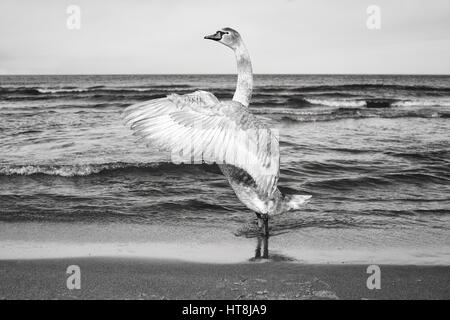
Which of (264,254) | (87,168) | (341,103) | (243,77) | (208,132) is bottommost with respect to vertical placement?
(264,254)

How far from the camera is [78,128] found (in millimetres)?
14648

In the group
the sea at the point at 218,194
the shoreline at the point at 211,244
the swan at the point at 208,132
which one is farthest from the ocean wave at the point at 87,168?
the swan at the point at 208,132

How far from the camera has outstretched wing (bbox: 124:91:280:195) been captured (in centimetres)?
A: 334

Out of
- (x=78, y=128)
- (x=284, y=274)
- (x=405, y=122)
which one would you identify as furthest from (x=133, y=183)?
(x=405, y=122)

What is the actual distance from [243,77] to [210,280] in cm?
190

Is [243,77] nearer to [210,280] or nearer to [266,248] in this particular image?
[266,248]

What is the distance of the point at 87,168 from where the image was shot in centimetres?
840

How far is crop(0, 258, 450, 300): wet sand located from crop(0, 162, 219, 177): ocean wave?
13.1 feet

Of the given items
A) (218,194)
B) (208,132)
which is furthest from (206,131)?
(218,194)

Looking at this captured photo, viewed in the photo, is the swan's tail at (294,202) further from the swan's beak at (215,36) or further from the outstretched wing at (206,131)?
the swan's beak at (215,36)

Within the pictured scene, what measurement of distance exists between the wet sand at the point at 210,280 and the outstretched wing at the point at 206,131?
94 cm

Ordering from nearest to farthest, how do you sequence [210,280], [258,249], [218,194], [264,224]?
→ 1. [210,280]
2. [258,249]
3. [264,224]
4. [218,194]

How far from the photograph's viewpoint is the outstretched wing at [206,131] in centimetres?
334

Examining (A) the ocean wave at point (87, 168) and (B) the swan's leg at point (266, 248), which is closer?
(B) the swan's leg at point (266, 248)
